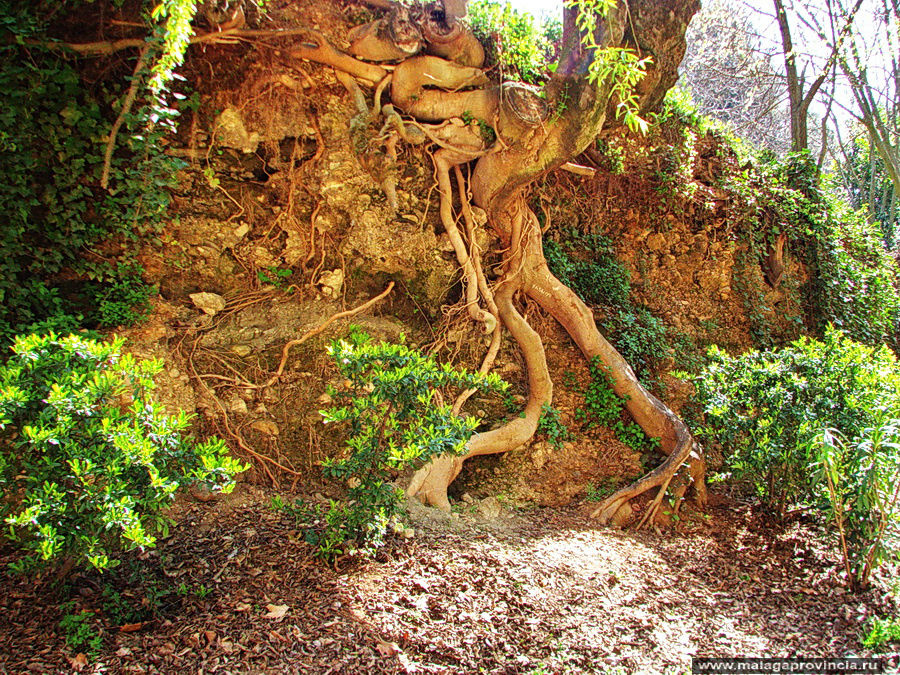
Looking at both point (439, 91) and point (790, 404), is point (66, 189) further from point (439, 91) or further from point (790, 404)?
point (790, 404)

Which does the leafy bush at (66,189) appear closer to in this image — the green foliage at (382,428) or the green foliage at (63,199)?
the green foliage at (63,199)

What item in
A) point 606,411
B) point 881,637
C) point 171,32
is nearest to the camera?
point 881,637

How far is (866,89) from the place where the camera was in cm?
816

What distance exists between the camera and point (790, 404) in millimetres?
3811

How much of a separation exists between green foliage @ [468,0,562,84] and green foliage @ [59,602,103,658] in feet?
16.9

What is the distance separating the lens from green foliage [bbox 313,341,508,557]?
2.60 m

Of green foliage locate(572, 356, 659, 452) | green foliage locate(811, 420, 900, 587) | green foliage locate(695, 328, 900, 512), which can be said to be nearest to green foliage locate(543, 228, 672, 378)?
green foliage locate(572, 356, 659, 452)

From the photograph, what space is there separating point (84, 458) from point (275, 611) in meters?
1.14

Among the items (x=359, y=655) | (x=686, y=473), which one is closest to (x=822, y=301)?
(x=686, y=473)

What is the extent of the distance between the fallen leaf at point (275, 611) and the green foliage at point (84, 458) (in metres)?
0.67

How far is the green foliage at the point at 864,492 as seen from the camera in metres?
3.02

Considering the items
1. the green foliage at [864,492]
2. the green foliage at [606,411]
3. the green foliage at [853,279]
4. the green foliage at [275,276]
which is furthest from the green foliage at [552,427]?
the green foliage at [853,279]

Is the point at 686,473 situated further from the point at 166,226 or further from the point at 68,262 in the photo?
the point at 68,262

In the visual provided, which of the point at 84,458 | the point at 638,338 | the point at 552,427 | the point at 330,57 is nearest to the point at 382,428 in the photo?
the point at 84,458
